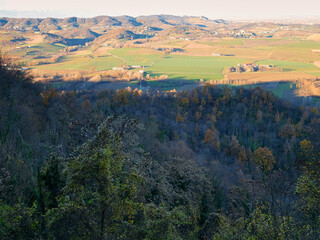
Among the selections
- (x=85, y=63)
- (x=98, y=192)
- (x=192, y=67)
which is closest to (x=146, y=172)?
(x=98, y=192)

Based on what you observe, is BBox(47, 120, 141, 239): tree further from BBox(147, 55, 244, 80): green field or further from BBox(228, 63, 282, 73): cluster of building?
BBox(228, 63, 282, 73): cluster of building

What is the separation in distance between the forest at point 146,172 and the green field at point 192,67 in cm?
3593

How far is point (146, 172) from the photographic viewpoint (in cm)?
1507

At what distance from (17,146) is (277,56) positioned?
407 feet

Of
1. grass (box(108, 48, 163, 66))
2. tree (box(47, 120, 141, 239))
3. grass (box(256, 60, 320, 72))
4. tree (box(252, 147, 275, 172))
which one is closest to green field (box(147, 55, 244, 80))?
grass (box(108, 48, 163, 66))

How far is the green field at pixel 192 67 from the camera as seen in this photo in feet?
298

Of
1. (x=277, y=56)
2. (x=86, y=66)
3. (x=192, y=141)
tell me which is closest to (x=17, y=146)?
(x=192, y=141)

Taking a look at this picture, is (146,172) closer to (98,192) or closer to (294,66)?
(98,192)

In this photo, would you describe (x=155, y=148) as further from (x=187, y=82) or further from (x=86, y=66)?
(x=86, y=66)

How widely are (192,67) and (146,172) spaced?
9420cm

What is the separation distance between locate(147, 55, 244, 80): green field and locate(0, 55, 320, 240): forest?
35.9 m

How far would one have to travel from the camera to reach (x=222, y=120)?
54.2 m

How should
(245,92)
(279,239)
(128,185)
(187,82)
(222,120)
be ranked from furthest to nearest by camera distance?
(187,82)
(245,92)
(222,120)
(279,239)
(128,185)

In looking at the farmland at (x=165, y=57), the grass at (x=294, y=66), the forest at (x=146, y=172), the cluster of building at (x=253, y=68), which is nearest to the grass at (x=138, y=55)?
the farmland at (x=165, y=57)
